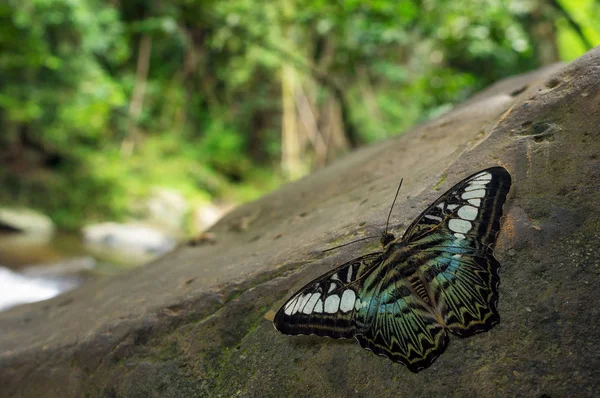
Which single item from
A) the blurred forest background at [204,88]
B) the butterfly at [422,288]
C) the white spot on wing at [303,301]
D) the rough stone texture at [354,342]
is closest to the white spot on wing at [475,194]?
the butterfly at [422,288]

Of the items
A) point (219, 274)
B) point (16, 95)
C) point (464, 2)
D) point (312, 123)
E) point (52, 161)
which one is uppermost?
point (16, 95)

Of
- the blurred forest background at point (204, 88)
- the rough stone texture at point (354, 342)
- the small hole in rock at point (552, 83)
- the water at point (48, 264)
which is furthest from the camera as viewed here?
the blurred forest background at point (204, 88)

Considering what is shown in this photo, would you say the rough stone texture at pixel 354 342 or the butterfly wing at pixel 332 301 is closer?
the rough stone texture at pixel 354 342

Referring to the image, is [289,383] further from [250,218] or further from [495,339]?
[250,218]

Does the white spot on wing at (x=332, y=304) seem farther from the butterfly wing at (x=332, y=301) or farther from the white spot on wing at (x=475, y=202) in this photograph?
the white spot on wing at (x=475, y=202)

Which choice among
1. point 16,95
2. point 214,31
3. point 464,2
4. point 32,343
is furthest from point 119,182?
point 32,343

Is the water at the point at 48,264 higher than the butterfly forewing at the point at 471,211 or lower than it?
Answer: higher

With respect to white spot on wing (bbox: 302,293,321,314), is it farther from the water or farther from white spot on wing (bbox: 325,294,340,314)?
the water

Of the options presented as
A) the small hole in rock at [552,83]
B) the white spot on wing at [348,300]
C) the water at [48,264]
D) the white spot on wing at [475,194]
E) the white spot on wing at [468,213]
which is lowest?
the white spot on wing at [348,300]
